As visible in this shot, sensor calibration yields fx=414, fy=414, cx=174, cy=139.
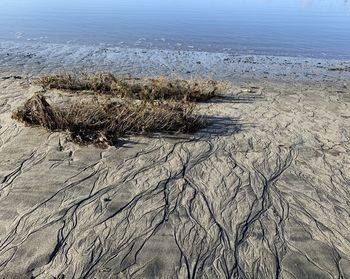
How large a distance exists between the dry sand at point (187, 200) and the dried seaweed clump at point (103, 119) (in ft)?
0.78

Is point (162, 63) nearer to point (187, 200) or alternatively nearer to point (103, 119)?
point (103, 119)

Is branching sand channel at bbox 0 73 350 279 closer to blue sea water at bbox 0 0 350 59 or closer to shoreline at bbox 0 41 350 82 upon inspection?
A: shoreline at bbox 0 41 350 82

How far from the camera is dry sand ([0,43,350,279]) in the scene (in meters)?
4.12


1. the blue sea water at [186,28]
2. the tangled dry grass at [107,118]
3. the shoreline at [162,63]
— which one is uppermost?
the tangled dry grass at [107,118]

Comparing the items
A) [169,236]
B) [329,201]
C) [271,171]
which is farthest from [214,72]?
[169,236]

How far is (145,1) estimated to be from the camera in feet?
113

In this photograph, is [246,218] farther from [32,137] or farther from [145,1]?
[145,1]

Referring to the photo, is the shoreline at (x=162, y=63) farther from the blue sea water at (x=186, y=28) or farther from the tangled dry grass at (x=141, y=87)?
the tangled dry grass at (x=141, y=87)

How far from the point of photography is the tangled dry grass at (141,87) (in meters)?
8.92

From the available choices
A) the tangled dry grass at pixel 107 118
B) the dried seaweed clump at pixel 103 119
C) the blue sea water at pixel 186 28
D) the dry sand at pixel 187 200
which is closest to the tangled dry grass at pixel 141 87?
the dry sand at pixel 187 200

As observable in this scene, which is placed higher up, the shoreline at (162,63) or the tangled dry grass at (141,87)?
the tangled dry grass at (141,87)

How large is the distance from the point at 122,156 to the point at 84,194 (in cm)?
117

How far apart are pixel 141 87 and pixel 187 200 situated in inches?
182

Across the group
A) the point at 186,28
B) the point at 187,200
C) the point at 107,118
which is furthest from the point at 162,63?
the point at 187,200
